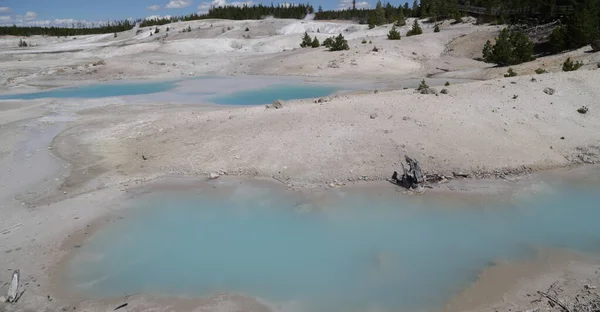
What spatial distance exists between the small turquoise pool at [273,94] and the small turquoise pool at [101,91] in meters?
6.29

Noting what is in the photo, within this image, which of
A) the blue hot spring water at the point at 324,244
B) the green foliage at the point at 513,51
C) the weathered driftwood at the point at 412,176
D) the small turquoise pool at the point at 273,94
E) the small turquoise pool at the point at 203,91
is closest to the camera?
the blue hot spring water at the point at 324,244

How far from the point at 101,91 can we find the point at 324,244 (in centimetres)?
2388

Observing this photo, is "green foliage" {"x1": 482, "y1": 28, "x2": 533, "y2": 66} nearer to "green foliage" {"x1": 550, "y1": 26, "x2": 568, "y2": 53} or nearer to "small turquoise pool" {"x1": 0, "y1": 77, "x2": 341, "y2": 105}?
"green foliage" {"x1": 550, "y1": 26, "x2": 568, "y2": 53}

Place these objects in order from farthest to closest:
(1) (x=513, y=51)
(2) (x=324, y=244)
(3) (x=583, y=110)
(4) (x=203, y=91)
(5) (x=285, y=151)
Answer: (4) (x=203, y=91) < (1) (x=513, y=51) < (3) (x=583, y=110) < (5) (x=285, y=151) < (2) (x=324, y=244)

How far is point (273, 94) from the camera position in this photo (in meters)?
22.7

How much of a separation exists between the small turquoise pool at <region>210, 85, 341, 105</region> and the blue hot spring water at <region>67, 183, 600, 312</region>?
11.1 m

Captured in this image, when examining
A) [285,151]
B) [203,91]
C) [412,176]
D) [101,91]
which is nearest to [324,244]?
[412,176]

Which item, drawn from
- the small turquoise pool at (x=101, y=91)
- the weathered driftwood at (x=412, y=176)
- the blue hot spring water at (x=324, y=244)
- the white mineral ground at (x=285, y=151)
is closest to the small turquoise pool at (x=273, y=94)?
the white mineral ground at (x=285, y=151)

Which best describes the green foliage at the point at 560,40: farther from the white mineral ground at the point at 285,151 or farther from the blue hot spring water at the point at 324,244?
the blue hot spring water at the point at 324,244

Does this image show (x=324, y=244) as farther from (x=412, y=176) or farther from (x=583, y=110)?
(x=583, y=110)

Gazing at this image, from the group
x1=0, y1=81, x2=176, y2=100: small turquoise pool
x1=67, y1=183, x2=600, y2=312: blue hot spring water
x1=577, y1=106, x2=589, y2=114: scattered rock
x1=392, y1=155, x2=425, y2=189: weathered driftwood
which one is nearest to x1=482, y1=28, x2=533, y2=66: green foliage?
x1=577, y1=106, x2=589, y2=114: scattered rock

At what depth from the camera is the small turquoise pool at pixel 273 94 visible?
69.1 ft

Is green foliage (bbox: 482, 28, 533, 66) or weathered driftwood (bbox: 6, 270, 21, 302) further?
green foliage (bbox: 482, 28, 533, 66)

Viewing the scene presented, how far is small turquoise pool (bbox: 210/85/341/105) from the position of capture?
2105cm
